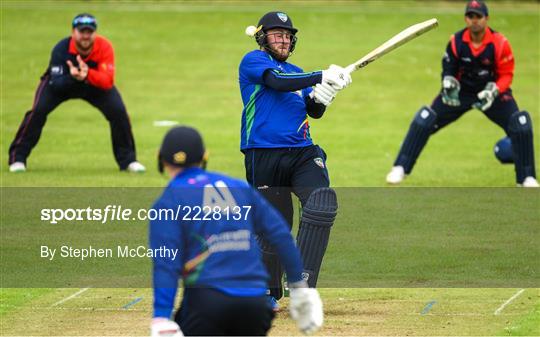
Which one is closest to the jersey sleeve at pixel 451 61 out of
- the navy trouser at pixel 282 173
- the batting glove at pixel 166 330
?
the navy trouser at pixel 282 173

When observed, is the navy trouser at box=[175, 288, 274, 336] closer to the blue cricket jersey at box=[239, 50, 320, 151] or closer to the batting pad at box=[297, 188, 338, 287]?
the batting pad at box=[297, 188, 338, 287]

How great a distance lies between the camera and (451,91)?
1513cm

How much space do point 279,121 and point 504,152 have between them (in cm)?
848

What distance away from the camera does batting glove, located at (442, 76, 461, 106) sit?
1497 centimetres

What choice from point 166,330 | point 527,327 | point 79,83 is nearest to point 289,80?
point 527,327

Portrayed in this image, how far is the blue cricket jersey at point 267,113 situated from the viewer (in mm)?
9297

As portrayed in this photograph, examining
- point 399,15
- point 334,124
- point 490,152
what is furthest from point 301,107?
point 399,15

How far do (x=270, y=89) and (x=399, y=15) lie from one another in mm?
23444

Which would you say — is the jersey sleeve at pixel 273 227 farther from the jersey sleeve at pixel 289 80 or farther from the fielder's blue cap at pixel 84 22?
the fielder's blue cap at pixel 84 22

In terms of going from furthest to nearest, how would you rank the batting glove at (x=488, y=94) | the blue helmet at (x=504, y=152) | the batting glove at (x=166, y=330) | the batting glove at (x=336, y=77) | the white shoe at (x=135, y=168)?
1. the blue helmet at (x=504, y=152)
2. the white shoe at (x=135, y=168)
3. the batting glove at (x=488, y=94)
4. the batting glove at (x=336, y=77)
5. the batting glove at (x=166, y=330)

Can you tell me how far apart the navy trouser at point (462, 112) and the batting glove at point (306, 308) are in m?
9.00

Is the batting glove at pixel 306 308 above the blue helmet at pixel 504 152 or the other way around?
the other way around

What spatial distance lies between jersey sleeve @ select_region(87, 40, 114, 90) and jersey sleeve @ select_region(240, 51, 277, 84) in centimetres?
658

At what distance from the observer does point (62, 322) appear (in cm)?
914
